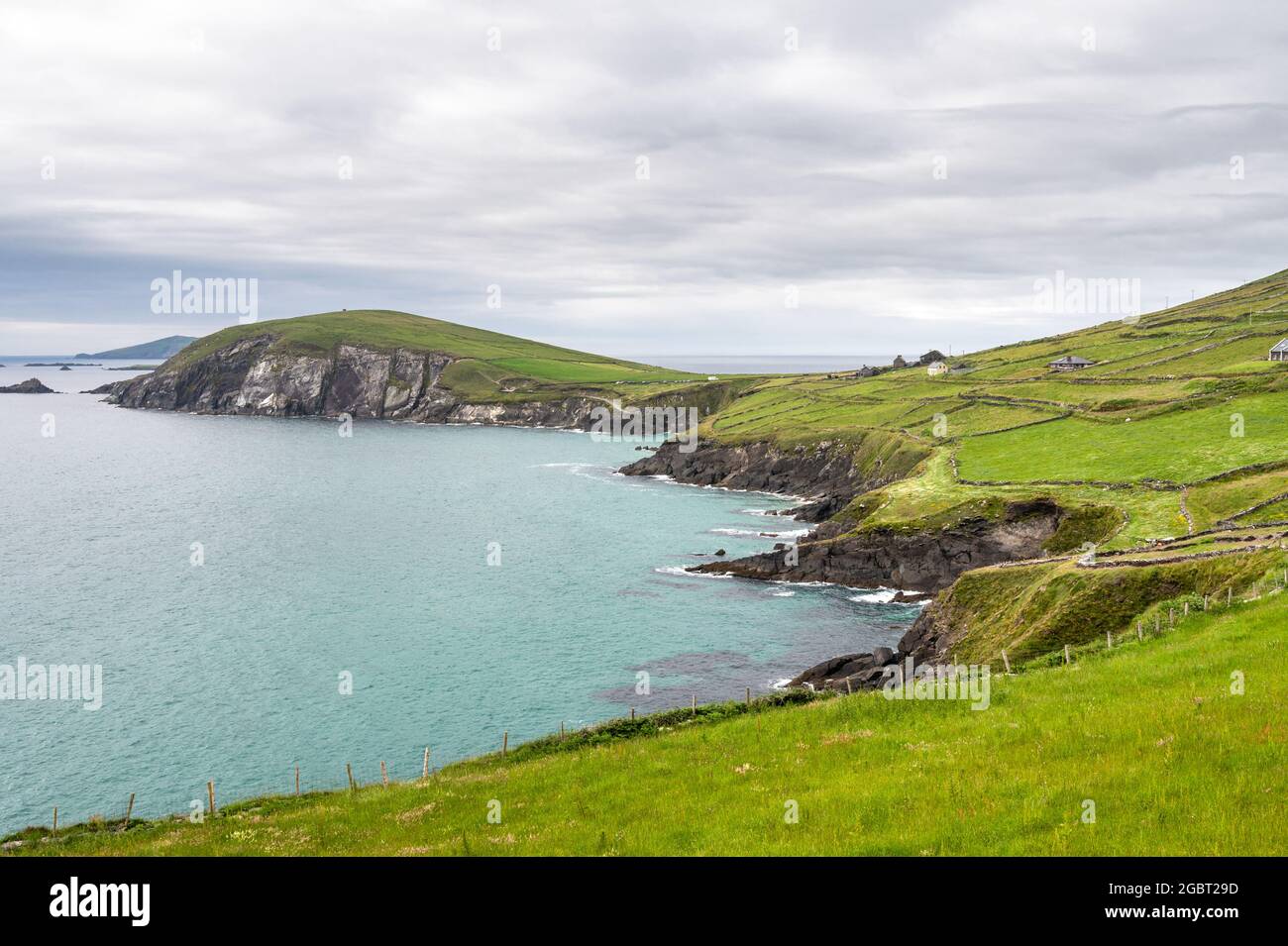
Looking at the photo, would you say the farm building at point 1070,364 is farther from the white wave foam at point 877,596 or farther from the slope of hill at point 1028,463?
the white wave foam at point 877,596

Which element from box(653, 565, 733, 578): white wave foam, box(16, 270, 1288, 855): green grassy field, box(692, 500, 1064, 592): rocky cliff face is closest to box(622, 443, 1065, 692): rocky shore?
box(692, 500, 1064, 592): rocky cliff face

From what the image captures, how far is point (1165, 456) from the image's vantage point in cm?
9031

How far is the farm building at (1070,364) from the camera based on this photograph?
16775 centimetres

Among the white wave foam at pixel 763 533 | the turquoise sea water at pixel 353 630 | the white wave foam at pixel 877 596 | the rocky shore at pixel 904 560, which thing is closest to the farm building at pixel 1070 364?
the turquoise sea water at pixel 353 630

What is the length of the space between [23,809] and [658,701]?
37243 mm

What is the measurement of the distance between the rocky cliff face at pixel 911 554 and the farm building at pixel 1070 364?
317ft

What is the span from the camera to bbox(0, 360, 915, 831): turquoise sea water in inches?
2156

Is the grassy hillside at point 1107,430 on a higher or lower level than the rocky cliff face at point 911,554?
higher

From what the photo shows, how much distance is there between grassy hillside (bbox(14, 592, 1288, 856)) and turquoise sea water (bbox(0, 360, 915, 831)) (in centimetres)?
2103

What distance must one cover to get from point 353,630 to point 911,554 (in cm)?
5498

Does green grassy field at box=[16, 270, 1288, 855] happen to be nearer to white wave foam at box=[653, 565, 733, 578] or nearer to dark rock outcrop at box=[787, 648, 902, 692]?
dark rock outcrop at box=[787, 648, 902, 692]

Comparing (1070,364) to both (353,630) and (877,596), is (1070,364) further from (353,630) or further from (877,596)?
(353,630)
